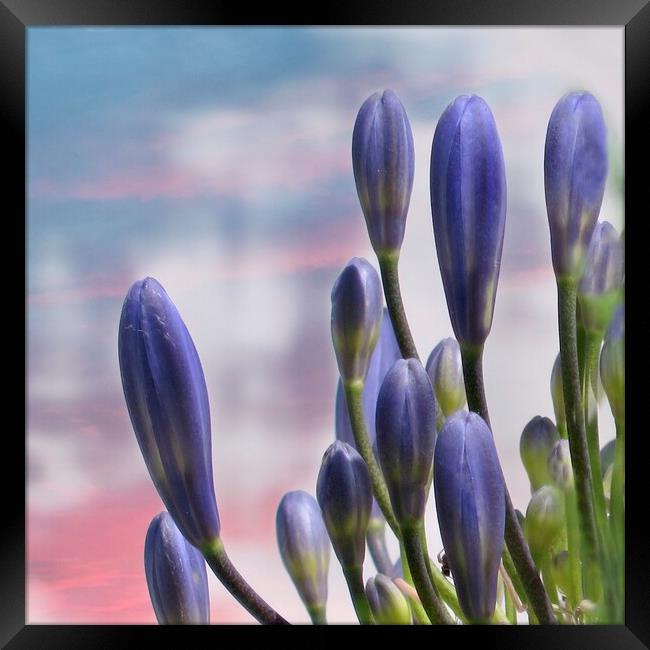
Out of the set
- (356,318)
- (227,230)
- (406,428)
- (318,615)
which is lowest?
(318,615)

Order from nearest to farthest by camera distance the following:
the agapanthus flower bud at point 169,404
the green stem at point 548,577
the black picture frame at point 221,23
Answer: the agapanthus flower bud at point 169,404 → the green stem at point 548,577 → the black picture frame at point 221,23

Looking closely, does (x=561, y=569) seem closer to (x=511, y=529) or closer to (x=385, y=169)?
(x=511, y=529)

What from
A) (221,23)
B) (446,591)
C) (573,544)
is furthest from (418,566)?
(221,23)

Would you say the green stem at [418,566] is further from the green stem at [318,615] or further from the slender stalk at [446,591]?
the green stem at [318,615]

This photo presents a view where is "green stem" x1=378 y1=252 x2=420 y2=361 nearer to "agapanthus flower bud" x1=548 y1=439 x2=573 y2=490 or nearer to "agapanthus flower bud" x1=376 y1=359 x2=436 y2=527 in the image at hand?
"agapanthus flower bud" x1=376 y1=359 x2=436 y2=527

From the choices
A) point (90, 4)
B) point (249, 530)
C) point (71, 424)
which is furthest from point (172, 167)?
point (249, 530)

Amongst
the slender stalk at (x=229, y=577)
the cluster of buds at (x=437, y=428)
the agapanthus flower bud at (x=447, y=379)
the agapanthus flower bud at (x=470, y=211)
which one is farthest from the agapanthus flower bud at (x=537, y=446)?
the slender stalk at (x=229, y=577)

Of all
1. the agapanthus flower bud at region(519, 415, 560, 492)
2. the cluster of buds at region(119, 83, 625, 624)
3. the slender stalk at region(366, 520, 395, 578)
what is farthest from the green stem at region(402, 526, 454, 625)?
the agapanthus flower bud at region(519, 415, 560, 492)
